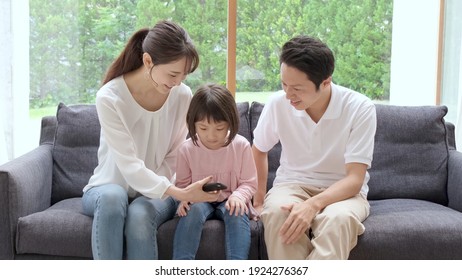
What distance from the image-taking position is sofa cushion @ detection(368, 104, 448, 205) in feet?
9.94

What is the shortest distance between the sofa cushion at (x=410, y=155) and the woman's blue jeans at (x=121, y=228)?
1.06m

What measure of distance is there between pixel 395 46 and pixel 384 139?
4.54 feet

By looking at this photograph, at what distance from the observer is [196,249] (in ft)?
8.11

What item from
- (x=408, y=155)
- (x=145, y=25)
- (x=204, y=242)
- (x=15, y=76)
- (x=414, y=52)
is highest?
(x=145, y=25)

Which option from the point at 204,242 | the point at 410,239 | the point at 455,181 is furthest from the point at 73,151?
the point at 455,181

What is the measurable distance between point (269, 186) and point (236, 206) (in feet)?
1.81

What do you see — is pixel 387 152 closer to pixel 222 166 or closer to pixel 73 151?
pixel 222 166

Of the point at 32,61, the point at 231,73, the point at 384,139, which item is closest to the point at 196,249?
the point at 384,139

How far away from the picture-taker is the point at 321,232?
2369mm

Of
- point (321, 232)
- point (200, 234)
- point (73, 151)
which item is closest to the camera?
point (321, 232)

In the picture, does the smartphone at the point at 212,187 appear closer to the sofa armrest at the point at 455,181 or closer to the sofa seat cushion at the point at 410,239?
the sofa seat cushion at the point at 410,239

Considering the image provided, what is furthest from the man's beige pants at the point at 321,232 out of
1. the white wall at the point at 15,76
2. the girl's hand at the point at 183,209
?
the white wall at the point at 15,76

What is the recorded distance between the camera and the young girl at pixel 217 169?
247 centimetres

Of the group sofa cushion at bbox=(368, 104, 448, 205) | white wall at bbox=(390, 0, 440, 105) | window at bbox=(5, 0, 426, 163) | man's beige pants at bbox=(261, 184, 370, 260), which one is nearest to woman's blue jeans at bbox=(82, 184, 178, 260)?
man's beige pants at bbox=(261, 184, 370, 260)
